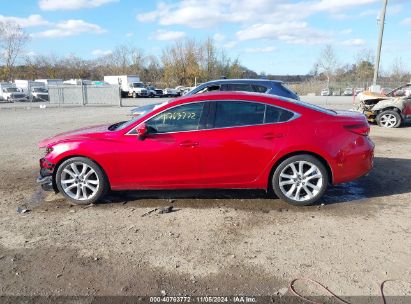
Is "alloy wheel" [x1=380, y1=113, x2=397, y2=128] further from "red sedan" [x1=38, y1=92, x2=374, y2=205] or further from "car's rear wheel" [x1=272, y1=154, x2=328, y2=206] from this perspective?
"car's rear wheel" [x1=272, y1=154, x2=328, y2=206]

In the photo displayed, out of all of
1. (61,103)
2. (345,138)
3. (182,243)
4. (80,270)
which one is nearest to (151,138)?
(182,243)

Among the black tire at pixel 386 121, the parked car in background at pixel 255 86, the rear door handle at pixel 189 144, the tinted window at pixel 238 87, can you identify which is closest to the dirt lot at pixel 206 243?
the rear door handle at pixel 189 144

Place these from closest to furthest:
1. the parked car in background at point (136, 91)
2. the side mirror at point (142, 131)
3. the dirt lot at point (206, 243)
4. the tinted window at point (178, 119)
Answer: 1. the dirt lot at point (206, 243)
2. the side mirror at point (142, 131)
3. the tinted window at point (178, 119)
4. the parked car in background at point (136, 91)

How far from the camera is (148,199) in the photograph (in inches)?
215

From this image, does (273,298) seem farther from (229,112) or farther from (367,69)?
(367,69)

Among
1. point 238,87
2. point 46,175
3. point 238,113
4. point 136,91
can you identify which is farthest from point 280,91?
point 136,91

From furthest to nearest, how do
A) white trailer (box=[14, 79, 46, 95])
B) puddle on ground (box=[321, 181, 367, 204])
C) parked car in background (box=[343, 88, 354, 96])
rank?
parked car in background (box=[343, 88, 354, 96])
white trailer (box=[14, 79, 46, 95])
puddle on ground (box=[321, 181, 367, 204])

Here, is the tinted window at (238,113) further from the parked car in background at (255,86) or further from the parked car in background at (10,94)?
the parked car in background at (10,94)

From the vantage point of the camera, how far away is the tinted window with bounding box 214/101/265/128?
500 centimetres

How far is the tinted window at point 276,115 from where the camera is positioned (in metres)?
5.00

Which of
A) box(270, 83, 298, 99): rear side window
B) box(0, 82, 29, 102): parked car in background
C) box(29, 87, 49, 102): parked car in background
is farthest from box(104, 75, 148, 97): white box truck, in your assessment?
box(270, 83, 298, 99): rear side window

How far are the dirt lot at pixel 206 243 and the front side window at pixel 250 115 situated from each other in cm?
116

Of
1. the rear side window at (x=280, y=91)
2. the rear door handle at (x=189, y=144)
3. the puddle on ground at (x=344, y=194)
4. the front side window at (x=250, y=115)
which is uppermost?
the rear side window at (x=280, y=91)

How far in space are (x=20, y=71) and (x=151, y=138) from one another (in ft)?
248
